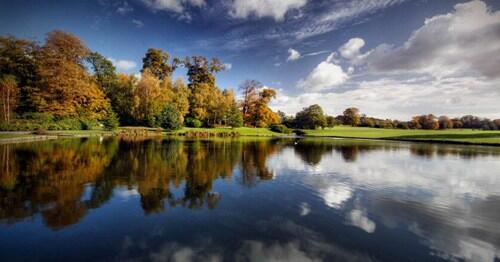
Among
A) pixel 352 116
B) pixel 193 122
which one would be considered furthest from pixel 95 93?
pixel 352 116

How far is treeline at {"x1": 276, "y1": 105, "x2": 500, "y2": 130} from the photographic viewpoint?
7144 cm

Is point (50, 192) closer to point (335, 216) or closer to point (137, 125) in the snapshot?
point (335, 216)

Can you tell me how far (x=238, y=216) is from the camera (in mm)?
6281

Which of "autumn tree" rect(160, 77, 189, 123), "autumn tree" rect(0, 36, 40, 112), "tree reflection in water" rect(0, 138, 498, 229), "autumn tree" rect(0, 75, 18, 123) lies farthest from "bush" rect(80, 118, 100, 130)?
"tree reflection in water" rect(0, 138, 498, 229)

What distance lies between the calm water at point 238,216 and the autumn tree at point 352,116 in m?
88.4

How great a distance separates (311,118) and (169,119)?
4395 cm

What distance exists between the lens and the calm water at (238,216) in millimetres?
4496

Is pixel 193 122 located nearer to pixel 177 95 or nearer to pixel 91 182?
pixel 177 95

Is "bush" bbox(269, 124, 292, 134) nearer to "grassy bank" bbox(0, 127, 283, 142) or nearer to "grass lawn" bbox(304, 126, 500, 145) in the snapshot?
"grassy bank" bbox(0, 127, 283, 142)

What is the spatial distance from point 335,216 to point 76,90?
46668mm

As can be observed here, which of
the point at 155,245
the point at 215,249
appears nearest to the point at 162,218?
the point at 155,245

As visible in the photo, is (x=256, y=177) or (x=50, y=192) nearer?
(x=50, y=192)

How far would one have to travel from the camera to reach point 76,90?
38.9 metres

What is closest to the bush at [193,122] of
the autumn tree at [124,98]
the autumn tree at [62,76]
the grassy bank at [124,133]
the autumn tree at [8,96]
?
the grassy bank at [124,133]
